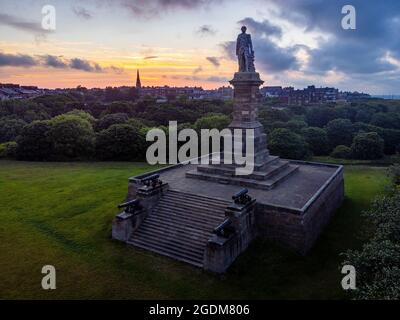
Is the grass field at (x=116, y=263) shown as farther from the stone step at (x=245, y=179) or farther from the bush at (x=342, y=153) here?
the bush at (x=342, y=153)

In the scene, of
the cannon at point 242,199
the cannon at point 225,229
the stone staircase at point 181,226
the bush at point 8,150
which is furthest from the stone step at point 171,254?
the bush at point 8,150

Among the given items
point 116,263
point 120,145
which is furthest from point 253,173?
point 120,145

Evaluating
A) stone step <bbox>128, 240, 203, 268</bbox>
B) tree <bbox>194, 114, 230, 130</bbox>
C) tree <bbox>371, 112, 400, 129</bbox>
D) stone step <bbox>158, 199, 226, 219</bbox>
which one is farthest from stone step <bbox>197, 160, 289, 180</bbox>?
tree <bbox>371, 112, 400, 129</bbox>

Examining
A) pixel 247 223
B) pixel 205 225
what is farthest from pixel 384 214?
pixel 205 225

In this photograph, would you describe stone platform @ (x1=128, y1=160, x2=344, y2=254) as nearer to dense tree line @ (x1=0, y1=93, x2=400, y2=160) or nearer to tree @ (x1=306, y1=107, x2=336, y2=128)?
dense tree line @ (x1=0, y1=93, x2=400, y2=160)

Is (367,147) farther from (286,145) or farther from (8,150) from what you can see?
Answer: (8,150)

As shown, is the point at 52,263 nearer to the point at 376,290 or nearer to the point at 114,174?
the point at 376,290
